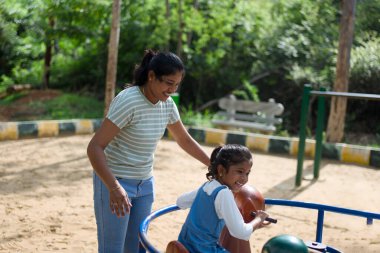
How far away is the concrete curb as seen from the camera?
Result: 27.1 feet

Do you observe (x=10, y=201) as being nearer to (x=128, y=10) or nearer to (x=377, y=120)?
(x=128, y=10)

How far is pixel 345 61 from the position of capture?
29.3 ft

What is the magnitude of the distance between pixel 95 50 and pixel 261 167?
6.11 meters

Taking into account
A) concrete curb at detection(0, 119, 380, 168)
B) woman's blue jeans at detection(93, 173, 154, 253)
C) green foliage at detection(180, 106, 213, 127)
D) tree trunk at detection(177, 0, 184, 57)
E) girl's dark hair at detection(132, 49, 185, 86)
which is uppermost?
tree trunk at detection(177, 0, 184, 57)

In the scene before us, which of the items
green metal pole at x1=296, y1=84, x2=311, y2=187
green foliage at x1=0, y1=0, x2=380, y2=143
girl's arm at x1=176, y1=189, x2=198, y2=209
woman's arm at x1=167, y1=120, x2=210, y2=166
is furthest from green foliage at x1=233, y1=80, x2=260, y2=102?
girl's arm at x1=176, y1=189, x2=198, y2=209

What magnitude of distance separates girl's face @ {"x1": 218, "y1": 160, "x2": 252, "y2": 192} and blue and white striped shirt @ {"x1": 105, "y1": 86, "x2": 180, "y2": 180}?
454 mm

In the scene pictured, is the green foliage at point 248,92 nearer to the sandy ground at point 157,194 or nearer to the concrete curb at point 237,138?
the concrete curb at point 237,138

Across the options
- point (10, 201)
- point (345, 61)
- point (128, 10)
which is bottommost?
point (10, 201)

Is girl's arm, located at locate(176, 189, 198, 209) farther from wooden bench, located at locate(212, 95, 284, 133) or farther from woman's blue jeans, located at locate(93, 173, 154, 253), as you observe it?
wooden bench, located at locate(212, 95, 284, 133)

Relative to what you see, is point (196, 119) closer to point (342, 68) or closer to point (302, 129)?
point (342, 68)

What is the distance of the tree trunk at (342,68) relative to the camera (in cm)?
880

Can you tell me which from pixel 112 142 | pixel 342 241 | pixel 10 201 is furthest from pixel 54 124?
pixel 112 142

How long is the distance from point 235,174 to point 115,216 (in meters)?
0.66

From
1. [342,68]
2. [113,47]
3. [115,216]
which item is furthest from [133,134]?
[342,68]
